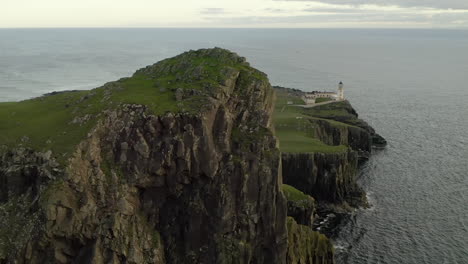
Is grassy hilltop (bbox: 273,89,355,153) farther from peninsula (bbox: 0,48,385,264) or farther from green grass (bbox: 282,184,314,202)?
peninsula (bbox: 0,48,385,264)

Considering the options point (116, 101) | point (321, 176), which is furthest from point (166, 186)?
point (321, 176)

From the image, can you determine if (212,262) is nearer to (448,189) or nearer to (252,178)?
(252,178)

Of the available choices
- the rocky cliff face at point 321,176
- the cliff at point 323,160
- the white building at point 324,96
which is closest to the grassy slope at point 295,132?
the cliff at point 323,160

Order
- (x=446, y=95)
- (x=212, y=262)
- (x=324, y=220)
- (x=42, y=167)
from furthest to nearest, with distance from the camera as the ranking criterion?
(x=446, y=95) < (x=324, y=220) < (x=212, y=262) < (x=42, y=167)

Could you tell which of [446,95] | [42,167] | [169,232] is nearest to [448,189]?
[169,232]

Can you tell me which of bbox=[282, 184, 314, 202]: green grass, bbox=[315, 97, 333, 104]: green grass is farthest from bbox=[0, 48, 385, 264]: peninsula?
bbox=[315, 97, 333, 104]: green grass

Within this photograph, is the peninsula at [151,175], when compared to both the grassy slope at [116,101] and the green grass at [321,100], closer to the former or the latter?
the grassy slope at [116,101]
